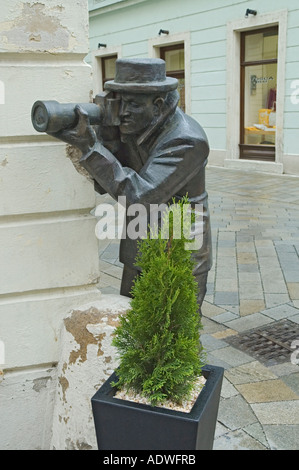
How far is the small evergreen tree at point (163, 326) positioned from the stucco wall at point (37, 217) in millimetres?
895

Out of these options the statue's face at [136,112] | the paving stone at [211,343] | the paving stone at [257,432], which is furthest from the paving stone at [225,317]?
the statue's face at [136,112]

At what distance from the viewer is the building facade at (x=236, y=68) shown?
11367 millimetres

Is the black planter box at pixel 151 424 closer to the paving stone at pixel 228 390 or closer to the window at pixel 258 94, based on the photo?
the paving stone at pixel 228 390

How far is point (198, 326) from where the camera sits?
194 centimetres

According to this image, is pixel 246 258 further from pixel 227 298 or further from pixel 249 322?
pixel 249 322

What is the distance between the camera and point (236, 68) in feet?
41.0

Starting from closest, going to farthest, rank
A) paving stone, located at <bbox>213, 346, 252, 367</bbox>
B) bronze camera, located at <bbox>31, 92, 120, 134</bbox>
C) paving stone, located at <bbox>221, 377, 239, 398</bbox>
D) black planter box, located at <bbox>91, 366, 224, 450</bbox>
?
black planter box, located at <bbox>91, 366, 224, 450</bbox>, bronze camera, located at <bbox>31, 92, 120, 134</bbox>, paving stone, located at <bbox>221, 377, 239, 398</bbox>, paving stone, located at <bbox>213, 346, 252, 367</bbox>

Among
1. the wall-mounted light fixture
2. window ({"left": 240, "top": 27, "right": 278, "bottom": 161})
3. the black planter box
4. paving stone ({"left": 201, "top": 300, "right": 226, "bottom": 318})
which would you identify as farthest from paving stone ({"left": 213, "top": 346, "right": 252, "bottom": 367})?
the wall-mounted light fixture

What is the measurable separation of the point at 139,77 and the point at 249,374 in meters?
2.16

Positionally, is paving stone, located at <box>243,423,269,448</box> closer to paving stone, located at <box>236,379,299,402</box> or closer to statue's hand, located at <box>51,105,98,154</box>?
paving stone, located at <box>236,379,299,402</box>

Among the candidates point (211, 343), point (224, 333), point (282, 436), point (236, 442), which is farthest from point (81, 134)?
point (224, 333)

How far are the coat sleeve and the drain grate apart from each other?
Answer: 189cm

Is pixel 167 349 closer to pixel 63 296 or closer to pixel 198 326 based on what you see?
pixel 198 326

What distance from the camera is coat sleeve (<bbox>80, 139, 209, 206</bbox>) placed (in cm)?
229
